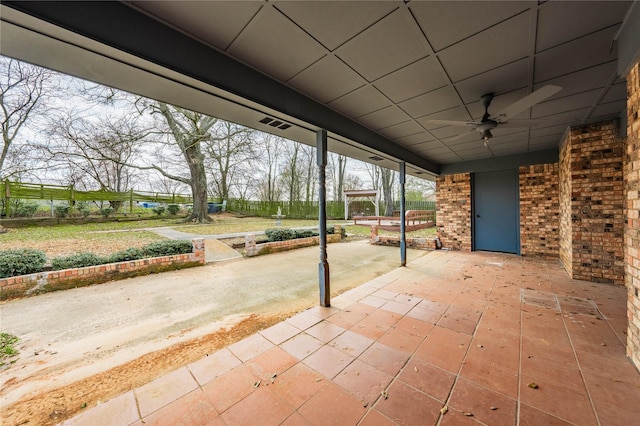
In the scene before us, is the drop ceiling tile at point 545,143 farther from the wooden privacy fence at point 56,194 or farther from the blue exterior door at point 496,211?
the wooden privacy fence at point 56,194

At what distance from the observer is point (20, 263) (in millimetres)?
3402

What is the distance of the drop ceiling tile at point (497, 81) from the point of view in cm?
208

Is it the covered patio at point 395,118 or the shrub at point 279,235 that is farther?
the shrub at point 279,235

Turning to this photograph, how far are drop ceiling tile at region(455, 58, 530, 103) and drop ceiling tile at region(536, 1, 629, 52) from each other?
0.92 feet

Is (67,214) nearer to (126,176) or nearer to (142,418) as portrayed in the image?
(126,176)

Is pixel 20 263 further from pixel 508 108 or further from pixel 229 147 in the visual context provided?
pixel 229 147

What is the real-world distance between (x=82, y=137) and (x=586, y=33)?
13065 mm

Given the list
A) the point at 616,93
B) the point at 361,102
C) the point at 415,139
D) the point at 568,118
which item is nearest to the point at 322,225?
the point at 361,102

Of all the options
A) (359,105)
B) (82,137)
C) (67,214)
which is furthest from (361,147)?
(67,214)

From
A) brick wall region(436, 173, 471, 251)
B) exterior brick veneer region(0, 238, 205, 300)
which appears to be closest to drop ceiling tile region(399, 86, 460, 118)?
brick wall region(436, 173, 471, 251)

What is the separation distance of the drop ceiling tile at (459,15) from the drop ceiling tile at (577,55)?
72 centimetres

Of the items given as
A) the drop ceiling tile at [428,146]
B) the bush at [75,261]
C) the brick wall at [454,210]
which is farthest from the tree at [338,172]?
the bush at [75,261]

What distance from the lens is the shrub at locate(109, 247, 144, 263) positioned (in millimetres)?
4185

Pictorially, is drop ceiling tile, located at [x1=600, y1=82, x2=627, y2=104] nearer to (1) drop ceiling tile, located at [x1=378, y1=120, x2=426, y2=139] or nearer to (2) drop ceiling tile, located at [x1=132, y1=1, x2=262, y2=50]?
(1) drop ceiling tile, located at [x1=378, y1=120, x2=426, y2=139]
